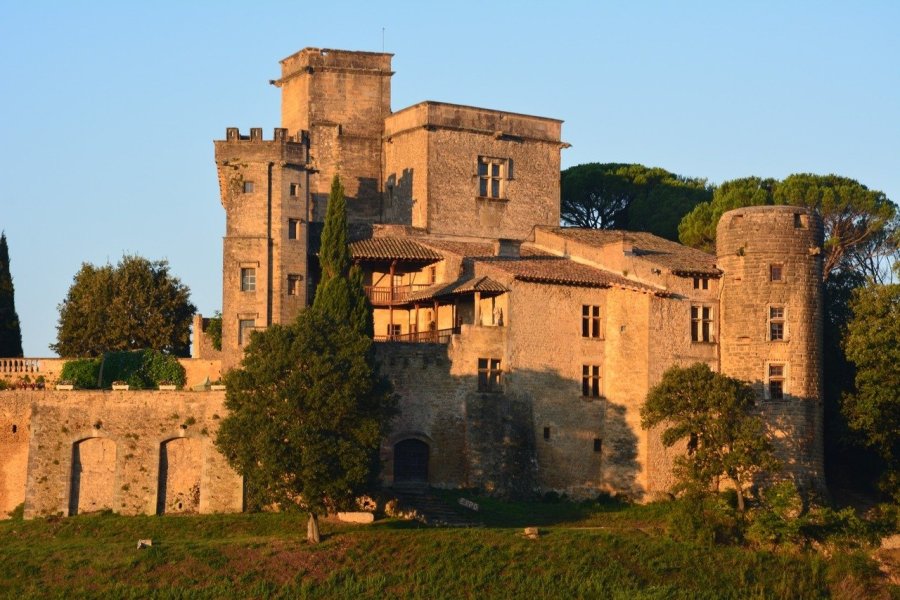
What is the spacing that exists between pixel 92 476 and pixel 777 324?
2364cm

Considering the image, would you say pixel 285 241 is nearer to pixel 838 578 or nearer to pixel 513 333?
pixel 513 333

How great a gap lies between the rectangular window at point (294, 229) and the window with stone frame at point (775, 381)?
16.9m

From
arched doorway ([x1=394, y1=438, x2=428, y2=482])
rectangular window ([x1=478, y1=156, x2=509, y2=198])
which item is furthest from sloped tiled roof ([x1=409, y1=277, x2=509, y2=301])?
rectangular window ([x1=478, y1=156, x2=509, y2=198])

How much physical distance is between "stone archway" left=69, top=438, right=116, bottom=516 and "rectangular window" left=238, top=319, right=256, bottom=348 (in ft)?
19.9

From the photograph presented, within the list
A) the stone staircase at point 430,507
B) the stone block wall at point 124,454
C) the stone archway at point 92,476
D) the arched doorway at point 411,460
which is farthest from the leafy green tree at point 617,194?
the stone archway at point 92,476

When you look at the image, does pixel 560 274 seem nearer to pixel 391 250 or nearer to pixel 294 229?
pixel 391 250

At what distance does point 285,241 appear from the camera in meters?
64.2

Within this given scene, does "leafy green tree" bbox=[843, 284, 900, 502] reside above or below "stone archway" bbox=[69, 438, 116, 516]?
above

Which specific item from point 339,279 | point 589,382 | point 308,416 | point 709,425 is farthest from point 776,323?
point 308,416

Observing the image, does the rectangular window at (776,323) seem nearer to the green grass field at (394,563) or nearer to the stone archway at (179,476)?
the green grass field at (394,563)

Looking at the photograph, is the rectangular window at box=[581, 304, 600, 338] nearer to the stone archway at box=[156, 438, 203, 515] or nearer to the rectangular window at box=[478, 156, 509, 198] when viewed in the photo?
the rectangular window at box=[478, 156, 509, 198]

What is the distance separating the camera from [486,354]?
206 ft

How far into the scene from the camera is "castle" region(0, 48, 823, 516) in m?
59.4

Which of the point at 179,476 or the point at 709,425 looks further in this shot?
the point at 709,425
